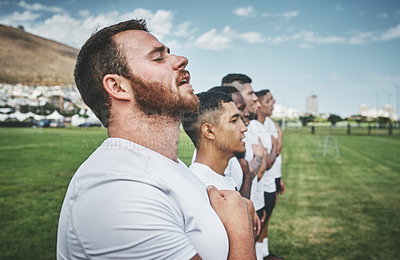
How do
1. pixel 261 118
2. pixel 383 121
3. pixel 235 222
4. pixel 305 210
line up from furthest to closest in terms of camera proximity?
pixel 383 121 → pixel 305 210 → pixel 261 118 → pixel 235 222

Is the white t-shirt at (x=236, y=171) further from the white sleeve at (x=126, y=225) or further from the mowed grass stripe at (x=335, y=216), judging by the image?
the mowed grass stripe at (x=335, y=216)

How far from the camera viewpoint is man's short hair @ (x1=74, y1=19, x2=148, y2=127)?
1302mm

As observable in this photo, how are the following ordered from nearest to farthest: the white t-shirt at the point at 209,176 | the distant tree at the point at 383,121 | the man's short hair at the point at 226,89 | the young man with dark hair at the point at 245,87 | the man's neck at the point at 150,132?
1. the man's neck at the point at 150,132
2. the white t-shirt at the point at 209,176
3. the man's short hair at the point at 226,89
4. the young man with dark hair at the point at 245,87
5. the distant tree at the point at 383,121

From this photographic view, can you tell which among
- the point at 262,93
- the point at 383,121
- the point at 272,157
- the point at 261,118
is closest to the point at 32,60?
the point at 383,121

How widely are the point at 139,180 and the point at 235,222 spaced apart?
0.47m

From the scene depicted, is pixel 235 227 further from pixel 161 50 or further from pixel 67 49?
pixel 67 49

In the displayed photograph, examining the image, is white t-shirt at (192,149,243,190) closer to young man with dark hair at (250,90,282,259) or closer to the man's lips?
young man with dark hair at (250,90,282,259)

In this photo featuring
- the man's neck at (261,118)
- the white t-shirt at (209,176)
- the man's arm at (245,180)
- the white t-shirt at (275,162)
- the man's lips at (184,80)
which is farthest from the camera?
the man's neck at (261,118)

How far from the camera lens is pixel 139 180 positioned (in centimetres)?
100

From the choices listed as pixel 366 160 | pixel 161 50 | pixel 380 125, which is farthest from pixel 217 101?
pixel 380 125

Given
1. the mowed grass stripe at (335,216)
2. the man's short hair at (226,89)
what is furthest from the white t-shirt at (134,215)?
the mowed grass stripe at (335,216)

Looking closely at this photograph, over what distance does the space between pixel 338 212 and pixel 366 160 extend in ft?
31.8

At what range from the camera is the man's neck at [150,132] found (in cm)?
130

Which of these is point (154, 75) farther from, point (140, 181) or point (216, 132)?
point (216, 132)
